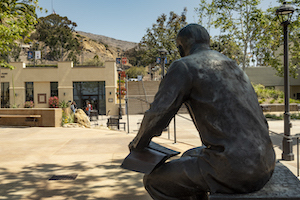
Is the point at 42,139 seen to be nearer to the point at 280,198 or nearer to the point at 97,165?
the point at 97,165

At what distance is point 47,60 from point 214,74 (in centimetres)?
10543

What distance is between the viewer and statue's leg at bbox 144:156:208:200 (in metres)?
1.77

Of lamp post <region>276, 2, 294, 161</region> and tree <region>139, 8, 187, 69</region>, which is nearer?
lamp post <region>276, 2, 294, 161</region>

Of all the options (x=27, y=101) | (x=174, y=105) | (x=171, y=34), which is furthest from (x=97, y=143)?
(x=171, y=34)

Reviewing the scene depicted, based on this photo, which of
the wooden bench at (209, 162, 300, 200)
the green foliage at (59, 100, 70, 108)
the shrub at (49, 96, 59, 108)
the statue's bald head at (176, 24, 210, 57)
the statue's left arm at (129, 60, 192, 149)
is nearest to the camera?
the wooden bench at (209, 162, 300, 200)

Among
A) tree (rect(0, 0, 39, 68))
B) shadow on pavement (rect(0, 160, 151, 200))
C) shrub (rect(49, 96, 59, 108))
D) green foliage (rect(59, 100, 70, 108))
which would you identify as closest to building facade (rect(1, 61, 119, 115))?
green foliage (rect(59, 100, 70, 108))

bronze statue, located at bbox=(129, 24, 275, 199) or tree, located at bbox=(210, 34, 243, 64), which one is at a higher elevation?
tree, located at bbox=(210, 34, 243, 64)

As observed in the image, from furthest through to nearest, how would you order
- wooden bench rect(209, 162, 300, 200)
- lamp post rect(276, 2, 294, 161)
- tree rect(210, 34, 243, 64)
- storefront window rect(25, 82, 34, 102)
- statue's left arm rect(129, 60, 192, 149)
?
storefront window rect(25, 82, 34, 102)
tree rect(210, 34, 243, 64)
lamp post rect(276, 2, 294, 161)
statue's left arm rect(129, 60, 192, 149)
wooden bench rect(209, 162, 300, 200)

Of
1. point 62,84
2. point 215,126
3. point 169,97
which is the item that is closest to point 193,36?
point 169,97

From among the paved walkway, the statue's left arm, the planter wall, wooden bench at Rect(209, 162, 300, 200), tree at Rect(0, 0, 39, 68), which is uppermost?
tree at Rect(0, 0, 39, 68)

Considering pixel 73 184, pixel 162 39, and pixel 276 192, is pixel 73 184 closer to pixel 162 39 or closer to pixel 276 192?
pixel 276 192

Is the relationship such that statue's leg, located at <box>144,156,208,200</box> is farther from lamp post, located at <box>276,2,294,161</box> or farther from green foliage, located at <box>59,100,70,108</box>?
green foliage, located at <box>59,100,70,108</box>

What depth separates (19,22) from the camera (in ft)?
40.7

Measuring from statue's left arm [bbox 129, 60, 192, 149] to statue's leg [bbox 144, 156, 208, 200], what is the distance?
1.00ft
